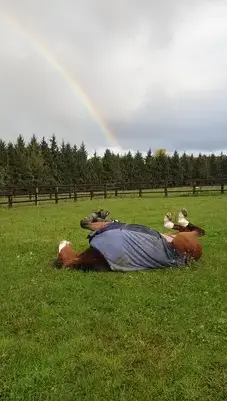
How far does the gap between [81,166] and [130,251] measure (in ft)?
262

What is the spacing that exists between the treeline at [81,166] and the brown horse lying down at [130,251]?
43.7 metres

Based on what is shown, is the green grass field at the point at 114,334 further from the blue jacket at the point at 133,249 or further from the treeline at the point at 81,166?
the treeline at the point at 81,166

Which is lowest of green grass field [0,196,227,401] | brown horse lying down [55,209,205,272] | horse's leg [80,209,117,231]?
green grass field [0,196,227,401]

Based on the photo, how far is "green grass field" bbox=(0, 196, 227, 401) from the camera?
459 cm

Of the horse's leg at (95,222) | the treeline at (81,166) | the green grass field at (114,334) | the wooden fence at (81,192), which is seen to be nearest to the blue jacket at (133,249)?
the green grass field at (114,334)

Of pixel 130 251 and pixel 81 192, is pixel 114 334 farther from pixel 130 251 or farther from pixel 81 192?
pixel 81 192

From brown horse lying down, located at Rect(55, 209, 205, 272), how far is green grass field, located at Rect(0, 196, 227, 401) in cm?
39

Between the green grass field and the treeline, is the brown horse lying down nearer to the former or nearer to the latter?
the green grass field

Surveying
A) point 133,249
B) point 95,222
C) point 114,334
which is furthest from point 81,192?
point 114,334

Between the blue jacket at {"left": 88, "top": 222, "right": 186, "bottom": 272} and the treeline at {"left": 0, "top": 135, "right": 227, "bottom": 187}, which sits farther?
the treeline at {"left": 0, "top": 135, "right": 227, "bottom": 187}

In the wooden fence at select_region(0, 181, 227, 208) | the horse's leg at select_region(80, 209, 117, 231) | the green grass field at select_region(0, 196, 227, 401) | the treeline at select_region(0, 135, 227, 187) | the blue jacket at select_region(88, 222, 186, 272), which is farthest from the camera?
the treeline at select_region(0, 135, 227, 187)

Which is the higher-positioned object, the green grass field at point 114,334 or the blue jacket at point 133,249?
the blue jacket at point 133,249

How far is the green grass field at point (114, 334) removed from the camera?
459 centimetres

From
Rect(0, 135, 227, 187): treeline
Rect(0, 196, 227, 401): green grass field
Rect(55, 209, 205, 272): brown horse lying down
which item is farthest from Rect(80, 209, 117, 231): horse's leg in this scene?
Rect(0, 135, 227, 187): treeline
